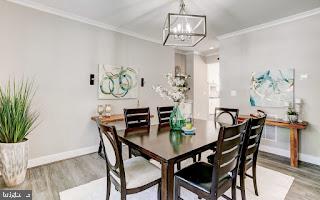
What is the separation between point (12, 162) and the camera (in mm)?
2232

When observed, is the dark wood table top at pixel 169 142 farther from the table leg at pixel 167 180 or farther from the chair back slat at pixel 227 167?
the chair back slat at pixel 227 167

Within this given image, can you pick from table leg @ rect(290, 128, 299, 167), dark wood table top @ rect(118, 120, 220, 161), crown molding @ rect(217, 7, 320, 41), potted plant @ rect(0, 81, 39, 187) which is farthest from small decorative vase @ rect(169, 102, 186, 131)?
crown molding @ rect(217, 7, 320, 41)

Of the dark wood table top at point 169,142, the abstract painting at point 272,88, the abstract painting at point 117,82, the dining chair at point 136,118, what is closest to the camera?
the dark wood table top at point 169,142

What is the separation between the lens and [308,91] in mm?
3152

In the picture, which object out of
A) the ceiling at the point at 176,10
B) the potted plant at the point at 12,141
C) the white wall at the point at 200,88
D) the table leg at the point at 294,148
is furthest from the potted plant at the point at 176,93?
the white wall at the point at 200,88

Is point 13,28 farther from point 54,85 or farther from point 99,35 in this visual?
point 99,35

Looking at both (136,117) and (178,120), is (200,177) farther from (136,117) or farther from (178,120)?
(136,117)

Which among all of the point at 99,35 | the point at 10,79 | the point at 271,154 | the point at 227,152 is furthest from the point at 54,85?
the point at 271,154

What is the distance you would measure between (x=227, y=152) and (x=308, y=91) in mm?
2851

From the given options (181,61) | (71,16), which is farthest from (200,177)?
(181,61)

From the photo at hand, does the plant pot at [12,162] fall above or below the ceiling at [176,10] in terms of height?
below

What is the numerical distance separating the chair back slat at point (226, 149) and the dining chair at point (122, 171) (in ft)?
1.97

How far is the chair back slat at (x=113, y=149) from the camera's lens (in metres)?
1.49

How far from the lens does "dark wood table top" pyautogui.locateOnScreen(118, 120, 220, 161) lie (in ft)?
4.74
